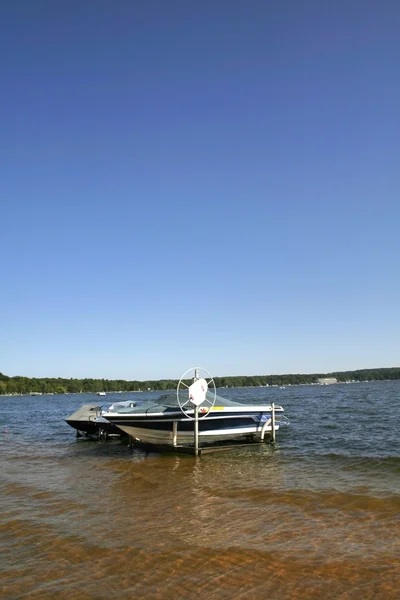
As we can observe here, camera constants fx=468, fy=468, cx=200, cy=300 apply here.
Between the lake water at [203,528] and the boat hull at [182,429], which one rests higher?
the boat hull at [182,429]

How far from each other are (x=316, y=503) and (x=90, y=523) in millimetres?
5171

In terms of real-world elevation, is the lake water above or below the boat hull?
below

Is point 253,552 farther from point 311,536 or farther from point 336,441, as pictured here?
point 336,441

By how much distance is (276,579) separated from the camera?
6797mm

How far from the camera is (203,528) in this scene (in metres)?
9.18

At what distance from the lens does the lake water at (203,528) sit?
21.9 ft

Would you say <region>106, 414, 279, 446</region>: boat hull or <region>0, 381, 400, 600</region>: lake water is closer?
<region>0, 381, 400, 600</region>: lake water

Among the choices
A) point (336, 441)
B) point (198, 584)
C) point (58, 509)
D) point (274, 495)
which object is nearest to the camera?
point (198, 584)

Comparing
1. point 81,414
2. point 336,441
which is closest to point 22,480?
point 81,414

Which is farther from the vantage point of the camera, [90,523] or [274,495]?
[274,495]

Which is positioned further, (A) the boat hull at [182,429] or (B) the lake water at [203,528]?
(A) the boat hull at [182,429]

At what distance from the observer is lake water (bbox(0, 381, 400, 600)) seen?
263 inches

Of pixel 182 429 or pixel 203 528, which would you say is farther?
pixel 182 429

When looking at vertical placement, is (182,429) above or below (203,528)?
above
